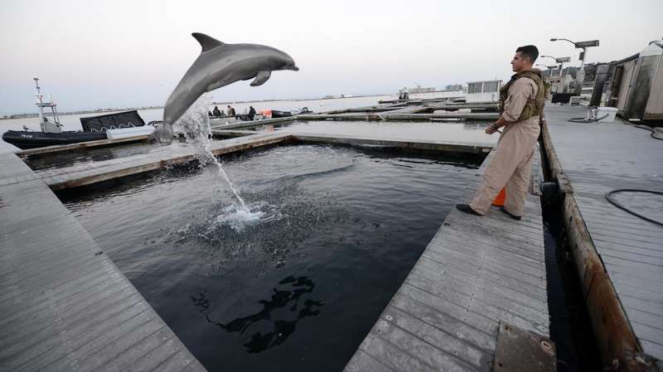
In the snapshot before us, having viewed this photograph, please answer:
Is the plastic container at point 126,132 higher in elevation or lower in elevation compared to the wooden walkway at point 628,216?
higher

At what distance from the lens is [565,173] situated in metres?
6.14

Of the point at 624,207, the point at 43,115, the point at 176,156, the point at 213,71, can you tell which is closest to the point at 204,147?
the point at 176,156

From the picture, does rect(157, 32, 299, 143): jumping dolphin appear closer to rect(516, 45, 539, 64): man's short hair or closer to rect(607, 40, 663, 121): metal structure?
rect(516, 45, 539, 64): man's short hair

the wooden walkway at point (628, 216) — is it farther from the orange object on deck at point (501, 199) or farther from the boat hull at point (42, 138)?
the boat hull at point (42, 138)

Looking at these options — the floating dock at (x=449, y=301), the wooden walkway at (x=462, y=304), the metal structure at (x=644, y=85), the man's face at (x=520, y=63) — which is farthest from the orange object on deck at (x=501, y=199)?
the metal structure at (x=644, y=85)

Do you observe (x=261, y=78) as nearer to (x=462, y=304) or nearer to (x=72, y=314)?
(x=72, y=314)

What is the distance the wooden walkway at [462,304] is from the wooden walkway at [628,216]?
630 millimetres

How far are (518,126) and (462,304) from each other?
8.72 feet

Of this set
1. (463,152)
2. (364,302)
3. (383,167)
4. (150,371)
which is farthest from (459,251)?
(463,152)

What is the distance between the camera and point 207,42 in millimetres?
4898

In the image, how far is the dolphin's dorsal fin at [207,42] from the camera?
15.8ft

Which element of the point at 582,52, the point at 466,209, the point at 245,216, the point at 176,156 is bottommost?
the point at 245,216

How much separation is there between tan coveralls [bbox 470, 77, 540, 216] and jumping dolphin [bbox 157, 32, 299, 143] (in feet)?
12.8

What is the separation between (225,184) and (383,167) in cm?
550
